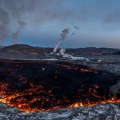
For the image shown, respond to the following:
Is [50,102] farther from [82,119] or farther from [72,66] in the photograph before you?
[72,66]

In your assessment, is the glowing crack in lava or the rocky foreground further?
the glowing crack in lava

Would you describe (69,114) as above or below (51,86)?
below

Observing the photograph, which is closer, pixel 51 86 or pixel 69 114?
pixel 69 114

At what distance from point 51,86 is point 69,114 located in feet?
22.3

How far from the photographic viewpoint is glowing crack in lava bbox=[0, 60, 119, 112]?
65.5 feet

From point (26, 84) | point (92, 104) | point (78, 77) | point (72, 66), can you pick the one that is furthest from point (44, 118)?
point (72, 66)

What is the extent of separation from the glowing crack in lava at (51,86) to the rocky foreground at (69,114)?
0.83 meters

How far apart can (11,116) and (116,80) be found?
12.1m

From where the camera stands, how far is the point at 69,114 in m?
17.6

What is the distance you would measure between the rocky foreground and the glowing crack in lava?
831 mm

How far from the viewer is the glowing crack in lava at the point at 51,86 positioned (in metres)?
20.0

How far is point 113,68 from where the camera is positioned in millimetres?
32375

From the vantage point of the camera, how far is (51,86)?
24141 mm

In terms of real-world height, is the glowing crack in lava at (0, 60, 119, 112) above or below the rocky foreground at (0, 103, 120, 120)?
above
